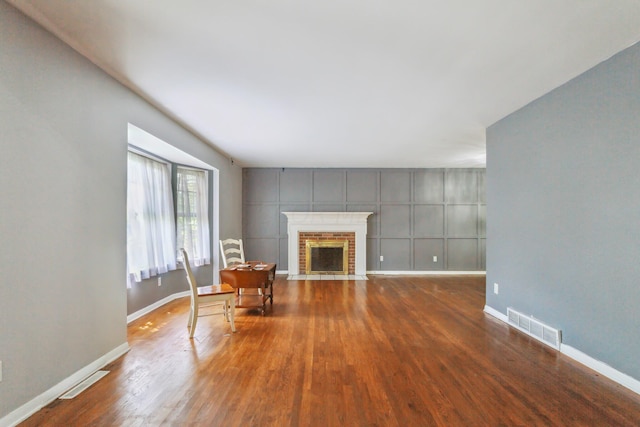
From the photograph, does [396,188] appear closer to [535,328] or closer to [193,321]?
[535,328]

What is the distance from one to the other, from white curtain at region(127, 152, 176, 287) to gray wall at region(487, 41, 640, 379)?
4705 mm

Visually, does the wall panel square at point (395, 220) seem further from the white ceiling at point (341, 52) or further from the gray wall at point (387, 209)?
the white ceiling at point (341, 52)

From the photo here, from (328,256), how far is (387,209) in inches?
69.7

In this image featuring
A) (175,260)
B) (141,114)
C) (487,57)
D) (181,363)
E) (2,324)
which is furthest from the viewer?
(175,260)

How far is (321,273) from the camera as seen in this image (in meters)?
6.66

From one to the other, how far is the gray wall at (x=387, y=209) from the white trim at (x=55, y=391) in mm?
4340

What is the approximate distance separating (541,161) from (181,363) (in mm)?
4039

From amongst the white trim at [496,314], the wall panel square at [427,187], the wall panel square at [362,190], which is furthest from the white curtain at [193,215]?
the wall panel square at [427,187]

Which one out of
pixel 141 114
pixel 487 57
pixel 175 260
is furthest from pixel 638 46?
pixel 175 260

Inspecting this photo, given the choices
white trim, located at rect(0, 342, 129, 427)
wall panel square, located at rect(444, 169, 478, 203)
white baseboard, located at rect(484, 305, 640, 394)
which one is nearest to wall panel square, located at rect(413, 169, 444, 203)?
wall panel square, located at rect(444, 169, 478, 203)

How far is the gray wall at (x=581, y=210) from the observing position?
7.30 feet

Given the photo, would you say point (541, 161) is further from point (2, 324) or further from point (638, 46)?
point (2, 324)

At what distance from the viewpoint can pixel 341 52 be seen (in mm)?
2201

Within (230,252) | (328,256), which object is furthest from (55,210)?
(328,256)
